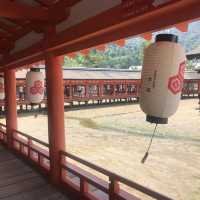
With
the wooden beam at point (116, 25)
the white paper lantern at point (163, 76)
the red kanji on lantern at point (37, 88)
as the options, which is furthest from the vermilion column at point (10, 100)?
the white paper lantern at point (163, 76)

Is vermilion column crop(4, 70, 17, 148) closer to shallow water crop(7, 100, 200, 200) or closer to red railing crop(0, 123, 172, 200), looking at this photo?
red railing crop(0, 123, 172, 200)

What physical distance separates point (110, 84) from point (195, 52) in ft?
35.9

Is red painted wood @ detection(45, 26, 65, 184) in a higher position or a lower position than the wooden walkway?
higher

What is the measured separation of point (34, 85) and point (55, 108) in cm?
177

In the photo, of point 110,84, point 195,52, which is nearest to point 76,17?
point 195,52

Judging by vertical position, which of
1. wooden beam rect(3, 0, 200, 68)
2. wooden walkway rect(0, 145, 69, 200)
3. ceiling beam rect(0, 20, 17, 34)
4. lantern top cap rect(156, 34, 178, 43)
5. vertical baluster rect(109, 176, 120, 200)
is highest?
ceiling beam rect(0, 20, 17, 34)

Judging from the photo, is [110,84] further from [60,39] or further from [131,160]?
[60,39]

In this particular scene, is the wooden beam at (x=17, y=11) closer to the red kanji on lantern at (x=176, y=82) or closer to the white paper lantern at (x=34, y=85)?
the white paper lantern at (x=34, y=85)

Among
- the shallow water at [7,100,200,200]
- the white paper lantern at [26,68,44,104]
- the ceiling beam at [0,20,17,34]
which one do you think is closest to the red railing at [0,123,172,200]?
the white paper lantern at [26,68,44,104]

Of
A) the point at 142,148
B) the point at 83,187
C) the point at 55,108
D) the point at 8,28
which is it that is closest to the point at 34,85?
the point at 8,28

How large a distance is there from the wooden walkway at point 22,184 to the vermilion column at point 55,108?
0.33 meters

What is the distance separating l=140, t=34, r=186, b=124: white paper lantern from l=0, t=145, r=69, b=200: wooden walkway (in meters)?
2.98

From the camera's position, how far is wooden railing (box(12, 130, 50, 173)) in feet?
20.0

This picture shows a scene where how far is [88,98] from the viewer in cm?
2609
